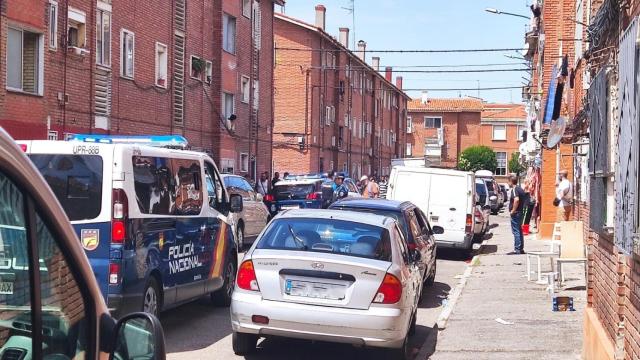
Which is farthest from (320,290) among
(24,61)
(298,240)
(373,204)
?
(24,61)

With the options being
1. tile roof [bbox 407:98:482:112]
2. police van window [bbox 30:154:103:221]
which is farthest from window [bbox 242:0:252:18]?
Result: tile roof [bbox 407:98:482:112]

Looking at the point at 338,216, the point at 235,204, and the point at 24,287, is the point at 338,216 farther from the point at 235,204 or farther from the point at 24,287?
the point at 24,287

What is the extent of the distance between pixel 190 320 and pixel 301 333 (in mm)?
3276

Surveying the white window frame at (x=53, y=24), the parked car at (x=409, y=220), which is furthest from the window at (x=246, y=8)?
the parked car at (x=409, y=220)

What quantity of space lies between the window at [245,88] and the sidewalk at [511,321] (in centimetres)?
1903

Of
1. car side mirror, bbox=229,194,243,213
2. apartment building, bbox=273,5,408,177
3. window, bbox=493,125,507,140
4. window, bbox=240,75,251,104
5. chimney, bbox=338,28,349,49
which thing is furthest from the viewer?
window, bbox=493,125,507,140

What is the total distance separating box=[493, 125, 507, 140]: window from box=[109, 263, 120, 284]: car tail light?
270ft

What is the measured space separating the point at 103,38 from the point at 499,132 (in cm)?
7036

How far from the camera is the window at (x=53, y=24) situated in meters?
19.2

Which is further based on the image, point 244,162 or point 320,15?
point 320,15

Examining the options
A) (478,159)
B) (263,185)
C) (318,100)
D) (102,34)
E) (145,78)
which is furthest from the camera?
(478,159)

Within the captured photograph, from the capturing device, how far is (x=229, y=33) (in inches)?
1280

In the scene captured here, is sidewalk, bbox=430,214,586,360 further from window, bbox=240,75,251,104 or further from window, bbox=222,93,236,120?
window, bbox=240,75,251,104

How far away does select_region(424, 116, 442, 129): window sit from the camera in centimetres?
8994
